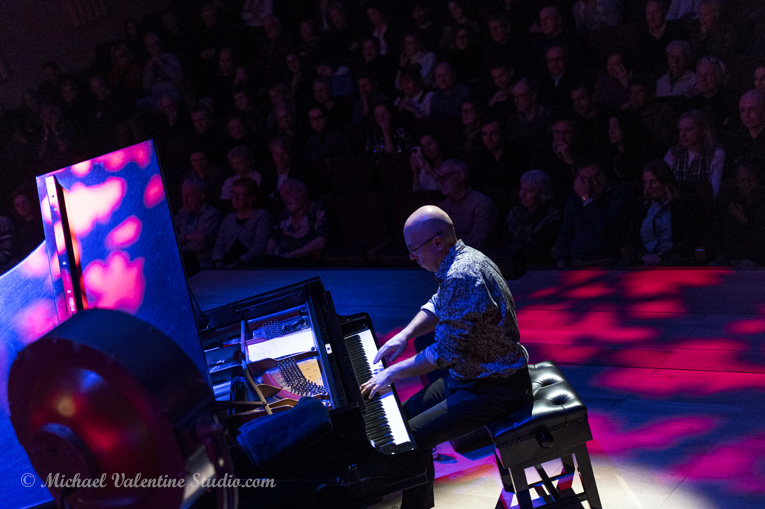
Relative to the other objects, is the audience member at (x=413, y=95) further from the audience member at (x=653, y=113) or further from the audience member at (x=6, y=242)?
the audience member at (x=6, y=242)

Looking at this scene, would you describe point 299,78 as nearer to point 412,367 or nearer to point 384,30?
point 384,30

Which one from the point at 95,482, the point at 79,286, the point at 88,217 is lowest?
the point at 95,482

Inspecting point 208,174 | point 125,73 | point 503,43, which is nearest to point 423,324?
point 503,43

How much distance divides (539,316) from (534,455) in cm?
205

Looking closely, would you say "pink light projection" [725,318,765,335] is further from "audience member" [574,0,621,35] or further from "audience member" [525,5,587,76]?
"audience member" [574,0,621,35]

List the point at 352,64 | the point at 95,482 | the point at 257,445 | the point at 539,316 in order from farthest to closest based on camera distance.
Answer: the point at 352,64 < the point at 539,316 < the point at 257,445 < the point at 95,482

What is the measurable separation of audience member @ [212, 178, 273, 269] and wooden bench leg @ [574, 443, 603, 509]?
4.28 meters

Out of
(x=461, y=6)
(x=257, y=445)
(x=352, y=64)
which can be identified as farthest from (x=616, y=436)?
(x=352, y=64)

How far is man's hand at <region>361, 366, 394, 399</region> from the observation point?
2.49 m

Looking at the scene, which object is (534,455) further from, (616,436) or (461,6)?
(461,6)

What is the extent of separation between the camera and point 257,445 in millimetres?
1994

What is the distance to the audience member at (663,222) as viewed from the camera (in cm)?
454

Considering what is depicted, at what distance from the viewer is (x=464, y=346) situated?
2.54m

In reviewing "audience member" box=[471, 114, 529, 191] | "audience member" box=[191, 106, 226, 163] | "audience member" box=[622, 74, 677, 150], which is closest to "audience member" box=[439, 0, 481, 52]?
"audience member" box=[471, 114, 529, 191]
